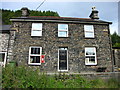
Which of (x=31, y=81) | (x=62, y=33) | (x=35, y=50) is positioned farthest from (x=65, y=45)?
(x=31, y=81)

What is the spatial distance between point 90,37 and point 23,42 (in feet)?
22.2

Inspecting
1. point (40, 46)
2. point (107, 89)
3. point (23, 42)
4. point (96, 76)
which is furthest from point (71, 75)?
point (23, 42)

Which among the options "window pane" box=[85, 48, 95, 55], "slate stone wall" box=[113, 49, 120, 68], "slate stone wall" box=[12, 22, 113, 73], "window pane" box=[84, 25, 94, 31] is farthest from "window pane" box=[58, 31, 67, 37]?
"slate stone wall" box=[113, 49, 120, 68]

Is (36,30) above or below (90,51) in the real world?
above

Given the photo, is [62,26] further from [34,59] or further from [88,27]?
[34,59]

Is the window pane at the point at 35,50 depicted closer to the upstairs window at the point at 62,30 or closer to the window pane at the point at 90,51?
the upstairs window at the point at 62,30

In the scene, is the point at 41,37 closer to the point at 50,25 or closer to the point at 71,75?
the point at 50,25

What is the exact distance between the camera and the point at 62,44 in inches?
442

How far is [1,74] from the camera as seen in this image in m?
6.28

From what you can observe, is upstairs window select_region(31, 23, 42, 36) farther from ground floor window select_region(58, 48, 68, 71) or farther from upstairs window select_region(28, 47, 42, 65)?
ground floor window select_region(58, 48, 68, 71)

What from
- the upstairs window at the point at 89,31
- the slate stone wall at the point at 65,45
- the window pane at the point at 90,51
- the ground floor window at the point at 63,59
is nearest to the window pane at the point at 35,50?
the slate stone wall at the point at 65,45

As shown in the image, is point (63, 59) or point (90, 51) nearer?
point (63, 59)

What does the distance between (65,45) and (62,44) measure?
0.31 m

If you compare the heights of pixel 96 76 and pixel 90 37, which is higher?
pixel 90 37
